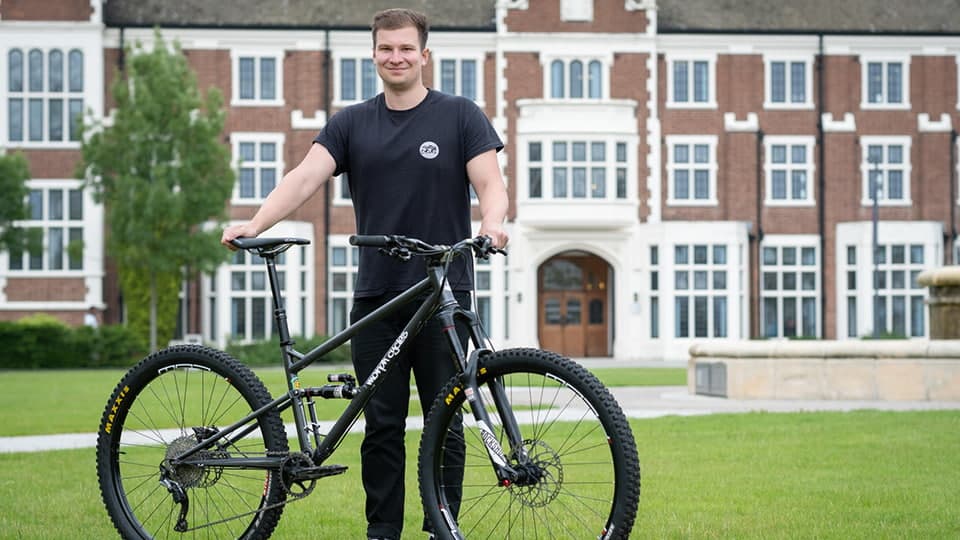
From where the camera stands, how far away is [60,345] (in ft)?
105

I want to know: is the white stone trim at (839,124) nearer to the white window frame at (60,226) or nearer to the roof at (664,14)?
the roof at (664,14)

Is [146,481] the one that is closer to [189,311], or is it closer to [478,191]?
[478,191]

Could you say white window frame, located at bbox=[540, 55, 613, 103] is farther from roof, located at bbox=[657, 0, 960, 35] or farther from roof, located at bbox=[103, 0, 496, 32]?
roof, located at bbox=[657, 0, 960, 35]

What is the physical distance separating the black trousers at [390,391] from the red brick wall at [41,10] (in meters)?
31.7

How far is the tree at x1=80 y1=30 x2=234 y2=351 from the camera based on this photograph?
31.0 metres

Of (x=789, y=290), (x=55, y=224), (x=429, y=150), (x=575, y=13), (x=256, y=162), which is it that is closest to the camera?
(x=429, y=150)

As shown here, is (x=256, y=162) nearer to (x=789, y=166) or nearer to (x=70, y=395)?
(x=789, y=166)

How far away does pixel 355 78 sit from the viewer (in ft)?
119

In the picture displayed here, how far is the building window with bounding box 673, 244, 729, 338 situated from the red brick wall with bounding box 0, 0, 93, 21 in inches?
635

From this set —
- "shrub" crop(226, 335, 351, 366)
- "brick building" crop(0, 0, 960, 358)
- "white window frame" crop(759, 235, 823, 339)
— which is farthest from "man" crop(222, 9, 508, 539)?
"white window frame" crop(759, 235, 823, 339)

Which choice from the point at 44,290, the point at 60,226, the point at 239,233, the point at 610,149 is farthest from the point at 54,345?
the point at 239,233

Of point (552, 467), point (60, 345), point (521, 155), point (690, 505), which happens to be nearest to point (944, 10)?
point (521, 155)

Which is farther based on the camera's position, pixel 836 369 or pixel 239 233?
pixel 836 369

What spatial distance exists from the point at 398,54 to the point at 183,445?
65.1 inches
